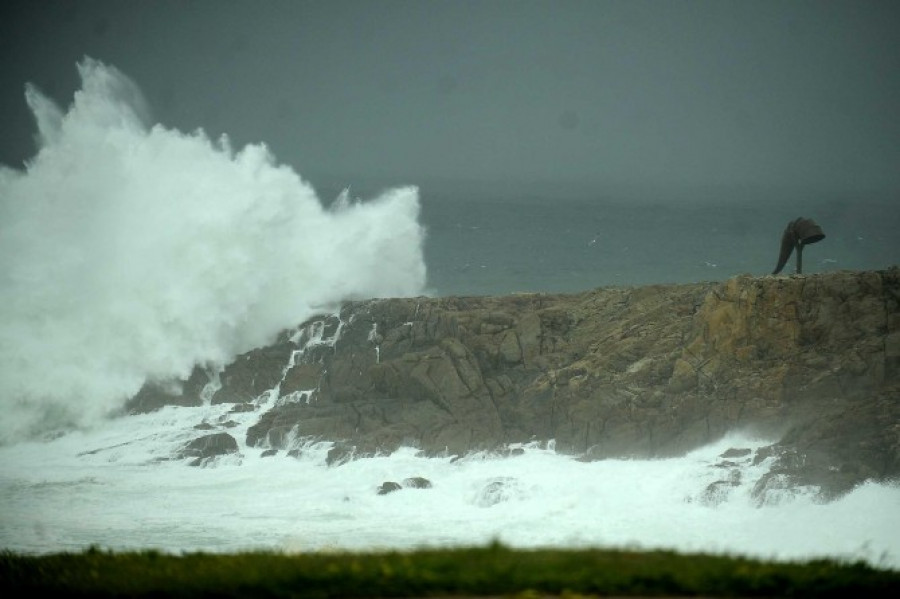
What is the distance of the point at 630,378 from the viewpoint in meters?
26.2

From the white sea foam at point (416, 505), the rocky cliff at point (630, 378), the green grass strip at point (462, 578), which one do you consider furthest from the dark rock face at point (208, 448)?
the green grass strip at point (462, 578)

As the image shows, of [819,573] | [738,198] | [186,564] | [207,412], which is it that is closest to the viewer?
[819,573]

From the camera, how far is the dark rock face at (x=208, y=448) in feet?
86.2

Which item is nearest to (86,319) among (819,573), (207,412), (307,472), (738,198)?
(207,412)

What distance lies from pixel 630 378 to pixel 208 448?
1086 centimetres

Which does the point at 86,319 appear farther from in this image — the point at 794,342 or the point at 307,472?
the point at 794,342

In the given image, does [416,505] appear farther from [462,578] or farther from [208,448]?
[462,578]

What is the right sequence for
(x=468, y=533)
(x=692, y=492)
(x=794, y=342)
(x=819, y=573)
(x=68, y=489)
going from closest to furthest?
1. (x=819, y=573)
2. (x=468, y=533)
3. (x=692, y=492)
4. (x=68, y=489)
5. (x=794, y=342)

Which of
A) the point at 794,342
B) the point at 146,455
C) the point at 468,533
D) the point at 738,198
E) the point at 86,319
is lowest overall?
the point at 468,533

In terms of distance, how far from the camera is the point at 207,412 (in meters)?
30.2

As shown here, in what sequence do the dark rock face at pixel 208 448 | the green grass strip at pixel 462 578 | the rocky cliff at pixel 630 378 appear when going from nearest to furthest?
the green grass strip at pixel 462 578, the rocky cliff at pixel 630 378, the dark rock face at pixel 208 448

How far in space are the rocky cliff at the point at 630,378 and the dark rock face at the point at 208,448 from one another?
0.76 metres

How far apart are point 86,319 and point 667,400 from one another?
20.8 m

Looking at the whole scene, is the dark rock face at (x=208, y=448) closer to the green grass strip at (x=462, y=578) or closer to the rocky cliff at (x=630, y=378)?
the rocky cliff at (x=630, y=378)
